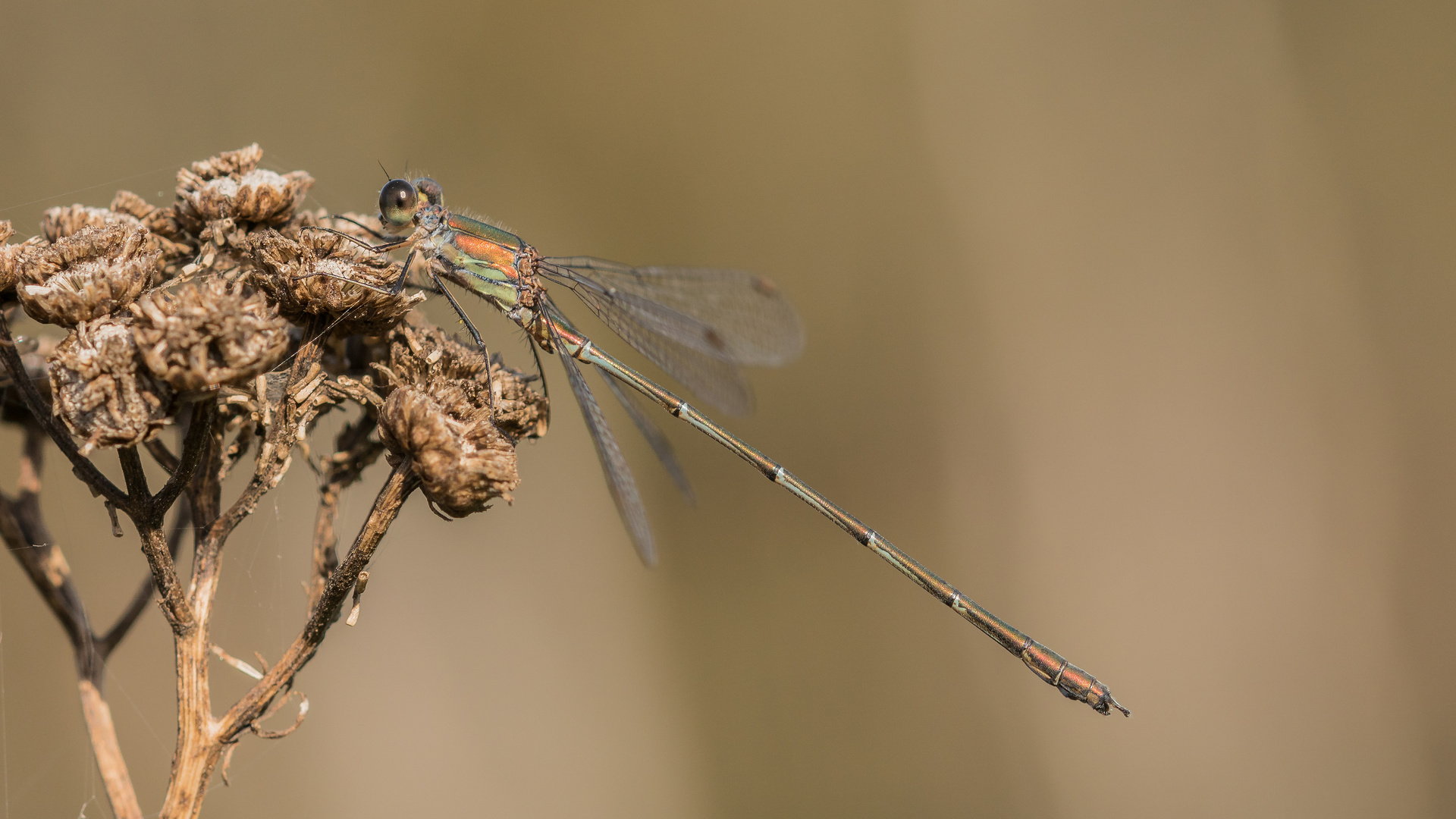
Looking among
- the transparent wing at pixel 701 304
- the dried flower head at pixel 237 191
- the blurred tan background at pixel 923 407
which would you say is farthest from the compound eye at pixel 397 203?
the blurred tan background at pixel 923 407

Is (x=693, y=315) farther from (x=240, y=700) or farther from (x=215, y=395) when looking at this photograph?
(x=240, y=700)

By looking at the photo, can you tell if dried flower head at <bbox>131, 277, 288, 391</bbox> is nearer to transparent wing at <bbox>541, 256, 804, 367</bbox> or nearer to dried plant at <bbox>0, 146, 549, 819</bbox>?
dried plant at <bbox>0, 146, 549, 819</bbox>

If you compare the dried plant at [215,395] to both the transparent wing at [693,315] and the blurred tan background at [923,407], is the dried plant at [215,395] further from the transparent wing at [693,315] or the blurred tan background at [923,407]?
the blurred tan background at [923,407]

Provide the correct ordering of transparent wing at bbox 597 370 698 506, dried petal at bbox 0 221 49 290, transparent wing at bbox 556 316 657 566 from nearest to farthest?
dried petal at bbox 0 221 49 290
transparent wing at bbox 556 316 657 566
transparent wing at bbox 597 370 698 506

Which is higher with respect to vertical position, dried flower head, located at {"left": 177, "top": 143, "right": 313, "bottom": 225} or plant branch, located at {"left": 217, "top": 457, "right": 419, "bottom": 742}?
dried flower head, located at {"left": 177, "top": 143, "right": 313, "bottom": 225}

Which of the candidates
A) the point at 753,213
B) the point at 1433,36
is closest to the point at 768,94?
the point at 753,213

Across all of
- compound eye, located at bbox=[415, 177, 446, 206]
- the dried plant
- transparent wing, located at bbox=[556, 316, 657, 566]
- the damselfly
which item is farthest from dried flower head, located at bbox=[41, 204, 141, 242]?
transparent wing, located at bbox=[556, 316, 657, 566]

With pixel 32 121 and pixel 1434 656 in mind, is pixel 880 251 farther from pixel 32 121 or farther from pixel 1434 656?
pixel 32 121

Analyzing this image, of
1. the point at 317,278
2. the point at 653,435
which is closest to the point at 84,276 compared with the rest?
the point at 317,278
